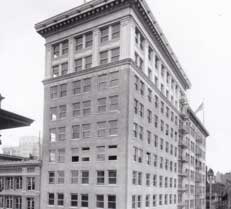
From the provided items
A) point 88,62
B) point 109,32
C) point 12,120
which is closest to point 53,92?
point 88,62

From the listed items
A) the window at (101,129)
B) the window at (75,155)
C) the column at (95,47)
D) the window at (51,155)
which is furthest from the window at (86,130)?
the column at (95,47)

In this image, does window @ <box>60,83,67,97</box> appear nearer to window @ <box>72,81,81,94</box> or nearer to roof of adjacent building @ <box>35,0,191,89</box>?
window @ <box>72,81,81,94</box>

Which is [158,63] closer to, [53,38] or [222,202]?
[53,38]

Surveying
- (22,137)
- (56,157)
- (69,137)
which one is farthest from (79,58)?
(22,137)

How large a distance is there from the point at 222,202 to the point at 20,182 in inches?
3226

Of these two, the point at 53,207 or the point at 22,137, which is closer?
the point at 53,207

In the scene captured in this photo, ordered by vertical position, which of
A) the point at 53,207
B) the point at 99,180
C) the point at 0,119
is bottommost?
the point at 53,207

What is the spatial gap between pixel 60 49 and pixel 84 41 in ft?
15.0

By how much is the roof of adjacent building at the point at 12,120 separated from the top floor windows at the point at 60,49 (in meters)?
40.1

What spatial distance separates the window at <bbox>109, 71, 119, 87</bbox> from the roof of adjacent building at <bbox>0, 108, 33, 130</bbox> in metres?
33.3

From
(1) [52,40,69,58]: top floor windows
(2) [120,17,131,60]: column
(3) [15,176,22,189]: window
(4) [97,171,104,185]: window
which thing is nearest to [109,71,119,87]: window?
(2) [120,17,131,60]: column

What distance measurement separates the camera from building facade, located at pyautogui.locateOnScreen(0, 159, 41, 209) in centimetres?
4664

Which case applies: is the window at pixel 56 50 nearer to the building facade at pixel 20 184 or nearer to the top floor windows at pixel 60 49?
the top floor windows at pixel 60 49

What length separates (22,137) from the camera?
16938 cm
